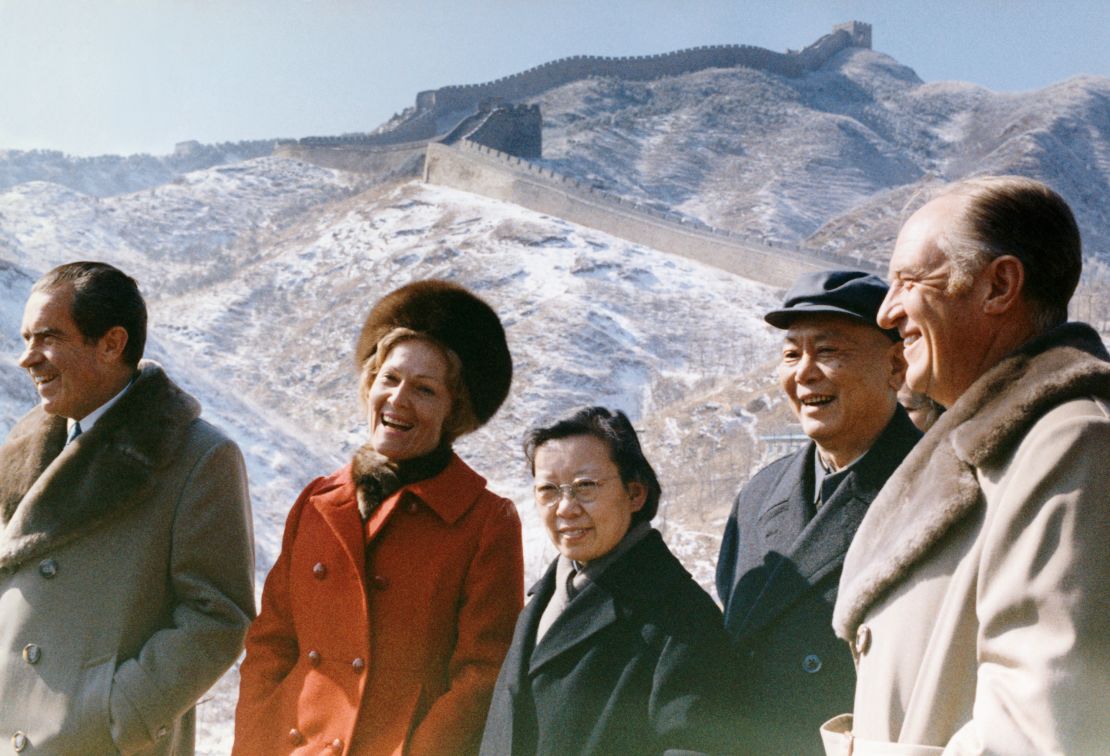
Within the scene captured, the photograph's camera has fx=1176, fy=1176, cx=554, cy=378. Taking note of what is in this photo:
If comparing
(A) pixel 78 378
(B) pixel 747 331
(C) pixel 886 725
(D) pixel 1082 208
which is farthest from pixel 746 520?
(D) pixel 1082 208

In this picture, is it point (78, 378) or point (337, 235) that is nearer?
point (78, 378)

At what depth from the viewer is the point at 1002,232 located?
2.15m

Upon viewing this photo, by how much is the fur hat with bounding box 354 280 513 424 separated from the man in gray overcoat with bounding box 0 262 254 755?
0.68m

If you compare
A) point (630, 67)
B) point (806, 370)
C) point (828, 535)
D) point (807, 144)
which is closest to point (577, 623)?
point (828, 535)

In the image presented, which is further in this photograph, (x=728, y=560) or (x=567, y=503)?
(x=728, y=560)

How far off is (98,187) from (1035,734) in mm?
66711

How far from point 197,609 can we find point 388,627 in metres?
0.68

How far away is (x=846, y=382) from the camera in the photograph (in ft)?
10.0

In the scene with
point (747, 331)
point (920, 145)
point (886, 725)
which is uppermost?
point (920, 145)

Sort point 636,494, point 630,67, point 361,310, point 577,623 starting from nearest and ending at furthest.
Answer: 1. point 577,623
2. point 636,494
3. point 361,310
4. point 630,67

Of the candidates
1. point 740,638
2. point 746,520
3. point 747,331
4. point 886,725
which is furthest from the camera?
point 747,331

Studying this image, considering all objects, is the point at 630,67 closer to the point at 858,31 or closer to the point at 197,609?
the point at 858,31

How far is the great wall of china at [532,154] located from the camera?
37.3 metres

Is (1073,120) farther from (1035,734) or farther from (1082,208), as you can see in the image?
(1035,734)
